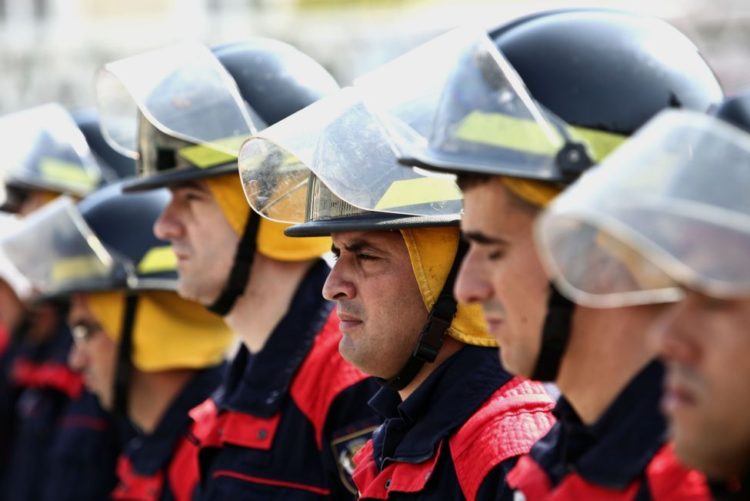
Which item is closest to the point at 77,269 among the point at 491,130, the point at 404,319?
the point at 404,319

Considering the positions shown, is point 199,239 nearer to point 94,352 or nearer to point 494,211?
point 94,352

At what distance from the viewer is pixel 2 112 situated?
70.0 ft

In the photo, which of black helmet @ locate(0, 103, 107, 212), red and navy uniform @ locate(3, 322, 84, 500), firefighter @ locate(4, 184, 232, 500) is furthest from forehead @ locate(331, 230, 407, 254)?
black helmet @ locate(0, 103, 107, 212)

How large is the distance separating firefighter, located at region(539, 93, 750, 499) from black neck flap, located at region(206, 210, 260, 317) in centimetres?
236

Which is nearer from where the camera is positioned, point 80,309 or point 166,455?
point 166,455

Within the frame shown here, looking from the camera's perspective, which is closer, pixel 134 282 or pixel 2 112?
pixel 134 282

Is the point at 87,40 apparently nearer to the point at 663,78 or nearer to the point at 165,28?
the point at 165,28

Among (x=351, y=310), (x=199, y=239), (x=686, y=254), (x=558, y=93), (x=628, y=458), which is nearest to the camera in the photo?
(x=686, y=254)

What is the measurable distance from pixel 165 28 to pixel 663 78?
20246mm

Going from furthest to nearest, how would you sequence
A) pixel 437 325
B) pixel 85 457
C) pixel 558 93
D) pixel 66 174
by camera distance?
pixel 66 174 < pixel 85 457 < pixel 437 325 < pixel 558 93

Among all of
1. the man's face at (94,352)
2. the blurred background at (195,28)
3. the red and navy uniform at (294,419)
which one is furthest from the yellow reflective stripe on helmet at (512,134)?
the blurred background at (195,28)

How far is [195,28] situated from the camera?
72.0 feet

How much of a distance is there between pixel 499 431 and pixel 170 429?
2476 millimetres

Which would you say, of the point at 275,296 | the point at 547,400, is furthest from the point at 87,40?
the point at 547,400
